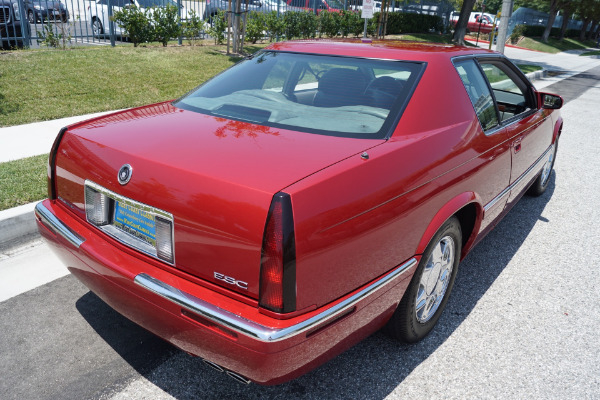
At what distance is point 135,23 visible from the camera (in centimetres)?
1179

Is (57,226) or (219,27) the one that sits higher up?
(219,27)

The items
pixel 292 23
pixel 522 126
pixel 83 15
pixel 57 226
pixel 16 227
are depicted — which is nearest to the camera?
pixel 57 226

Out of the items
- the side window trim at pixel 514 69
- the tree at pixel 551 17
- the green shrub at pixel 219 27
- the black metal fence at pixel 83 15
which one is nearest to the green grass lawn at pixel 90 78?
the black metal fence at pixel 83 15

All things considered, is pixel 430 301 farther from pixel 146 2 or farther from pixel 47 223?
pixel 146 2

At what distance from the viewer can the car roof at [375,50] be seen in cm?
306

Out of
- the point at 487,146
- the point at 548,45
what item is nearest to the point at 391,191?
the point at 487,146

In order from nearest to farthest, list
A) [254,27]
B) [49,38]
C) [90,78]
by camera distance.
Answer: [90,78], [49,38], [254,27]

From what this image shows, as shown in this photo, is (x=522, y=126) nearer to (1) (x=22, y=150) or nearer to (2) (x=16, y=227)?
(2) (x=16, y=227)

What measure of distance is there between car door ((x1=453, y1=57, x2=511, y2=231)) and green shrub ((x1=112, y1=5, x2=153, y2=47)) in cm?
1030

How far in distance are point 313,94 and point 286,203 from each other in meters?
1.41

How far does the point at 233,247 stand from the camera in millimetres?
1926

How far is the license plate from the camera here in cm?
216

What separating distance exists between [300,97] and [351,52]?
17.9 inches

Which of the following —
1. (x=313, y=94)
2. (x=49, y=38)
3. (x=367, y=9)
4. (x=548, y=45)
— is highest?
(x=367, y=9)
